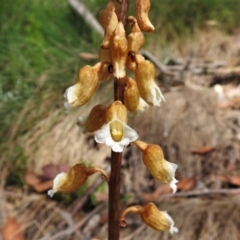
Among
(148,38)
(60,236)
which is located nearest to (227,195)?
(60,236)

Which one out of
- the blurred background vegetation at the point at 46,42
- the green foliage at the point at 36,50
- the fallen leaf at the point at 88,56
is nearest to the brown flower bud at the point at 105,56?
the blurred background vegetation at the point at 46,42

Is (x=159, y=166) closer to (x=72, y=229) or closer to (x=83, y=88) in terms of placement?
(x=83, y=88)

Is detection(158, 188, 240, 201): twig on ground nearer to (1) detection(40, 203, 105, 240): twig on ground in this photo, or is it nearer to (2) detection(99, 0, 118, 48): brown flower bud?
(1) detection(40, 203, 105, 240): twig on ground

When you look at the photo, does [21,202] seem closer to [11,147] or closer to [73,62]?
[11,147]

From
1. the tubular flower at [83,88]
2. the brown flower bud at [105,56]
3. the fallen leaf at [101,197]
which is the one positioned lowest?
the fallen leaf at [101,197]

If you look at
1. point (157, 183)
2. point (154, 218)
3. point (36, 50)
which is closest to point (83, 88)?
point (154, 218)

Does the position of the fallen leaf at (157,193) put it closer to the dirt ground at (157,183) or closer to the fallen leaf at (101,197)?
the dirt ground at (157,183)

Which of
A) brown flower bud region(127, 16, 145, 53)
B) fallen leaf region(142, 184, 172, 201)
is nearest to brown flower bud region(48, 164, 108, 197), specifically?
brown flower bud region(127, 16, 145, 53)
